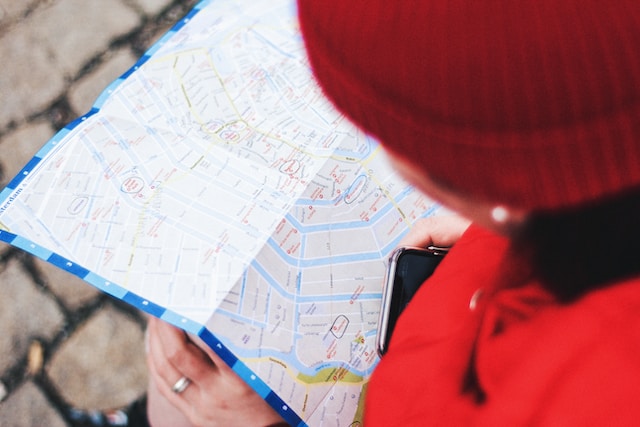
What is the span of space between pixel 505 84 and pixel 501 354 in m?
0.33

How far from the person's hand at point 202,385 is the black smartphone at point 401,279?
24cm

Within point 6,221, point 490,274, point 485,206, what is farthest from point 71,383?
point 485,206

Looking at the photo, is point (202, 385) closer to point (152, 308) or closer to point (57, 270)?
point (152, 308)

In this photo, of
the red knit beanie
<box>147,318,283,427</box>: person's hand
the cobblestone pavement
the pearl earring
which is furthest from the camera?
the cobblestone pavement

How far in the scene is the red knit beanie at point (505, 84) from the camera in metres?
0.44

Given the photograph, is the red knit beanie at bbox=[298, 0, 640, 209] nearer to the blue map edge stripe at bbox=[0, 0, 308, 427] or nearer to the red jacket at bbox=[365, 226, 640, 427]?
the red jacket at bbox=[365, 226, 640, 427]

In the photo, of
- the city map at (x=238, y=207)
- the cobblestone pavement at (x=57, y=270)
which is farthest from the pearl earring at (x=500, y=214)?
the cobblestone pavement at (x=57, y=270)

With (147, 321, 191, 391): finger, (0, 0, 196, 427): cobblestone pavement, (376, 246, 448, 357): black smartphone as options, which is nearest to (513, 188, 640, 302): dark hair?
(376, 246, 448, 357): black smartphone

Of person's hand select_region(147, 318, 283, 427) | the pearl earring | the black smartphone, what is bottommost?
the black smartphone

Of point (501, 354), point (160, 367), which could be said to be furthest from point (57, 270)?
point (501, 354)

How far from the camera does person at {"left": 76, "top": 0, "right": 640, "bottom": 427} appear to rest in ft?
1.47

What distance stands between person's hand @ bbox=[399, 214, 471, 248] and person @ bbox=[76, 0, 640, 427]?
33 cm

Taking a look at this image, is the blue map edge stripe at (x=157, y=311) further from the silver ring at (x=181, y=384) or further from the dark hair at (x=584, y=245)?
the dark hair at (x=584, y=245)

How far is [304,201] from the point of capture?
0.99 metres
